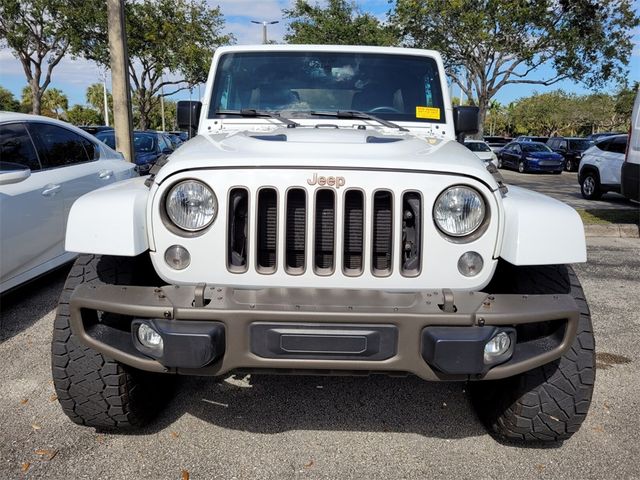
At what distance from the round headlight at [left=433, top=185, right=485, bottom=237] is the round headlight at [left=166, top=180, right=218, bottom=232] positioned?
0.93 meters

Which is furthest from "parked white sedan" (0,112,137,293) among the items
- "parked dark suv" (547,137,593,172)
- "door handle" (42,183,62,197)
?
"parked dark suv" (547,137,593,172)

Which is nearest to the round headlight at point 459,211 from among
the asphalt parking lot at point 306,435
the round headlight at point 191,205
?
the round headlight at point 191,205

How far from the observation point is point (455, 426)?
113 inches

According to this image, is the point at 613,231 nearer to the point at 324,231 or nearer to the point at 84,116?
the point at 324,231

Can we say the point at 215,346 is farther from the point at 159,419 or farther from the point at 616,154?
the point at 616,154

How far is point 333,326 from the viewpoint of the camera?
6.72 feet

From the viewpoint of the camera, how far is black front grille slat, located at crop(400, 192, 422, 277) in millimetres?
2252

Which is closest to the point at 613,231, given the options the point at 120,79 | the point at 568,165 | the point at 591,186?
the point at 591,186

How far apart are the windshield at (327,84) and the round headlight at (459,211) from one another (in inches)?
56.0

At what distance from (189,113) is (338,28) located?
20.0 meters

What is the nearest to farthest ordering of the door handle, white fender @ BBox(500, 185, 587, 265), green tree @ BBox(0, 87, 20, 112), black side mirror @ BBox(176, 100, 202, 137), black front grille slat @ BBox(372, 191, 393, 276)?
white fender @ BBox(500, 185, 587, 265) → black front grille slat @ BBox(372, 191, 393, 276) → black side mirror @ BBox(176, 100, 202, 137) → the door handle → green tree @ BBox(0, 87, 20, 112)

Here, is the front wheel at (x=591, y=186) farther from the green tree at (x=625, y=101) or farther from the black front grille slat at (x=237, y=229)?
the green tree at (x=625, y=101)

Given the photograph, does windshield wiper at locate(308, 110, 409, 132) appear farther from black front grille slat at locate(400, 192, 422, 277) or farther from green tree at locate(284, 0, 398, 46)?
green tree at locate(284, 0, 398, 46)

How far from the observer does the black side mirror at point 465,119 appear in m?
3.54
